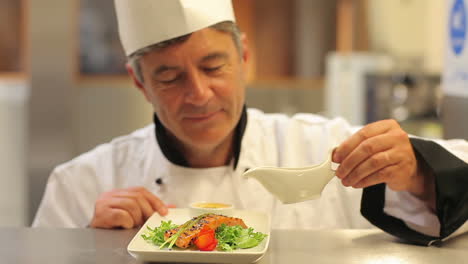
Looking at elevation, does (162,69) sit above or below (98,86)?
above

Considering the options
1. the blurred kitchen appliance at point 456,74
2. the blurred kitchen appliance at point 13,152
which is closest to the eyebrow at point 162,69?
the blurred kitchen appliance at point 456,74

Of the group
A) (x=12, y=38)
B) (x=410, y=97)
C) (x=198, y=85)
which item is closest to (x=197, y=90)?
(x=198, y=85)

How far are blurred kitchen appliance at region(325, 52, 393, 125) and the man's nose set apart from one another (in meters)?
2.74

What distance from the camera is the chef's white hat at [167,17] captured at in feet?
4.80

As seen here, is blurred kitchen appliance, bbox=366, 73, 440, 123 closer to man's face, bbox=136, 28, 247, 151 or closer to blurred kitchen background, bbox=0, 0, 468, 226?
blurred kitchen background, bbox=0, 0, 468, 226

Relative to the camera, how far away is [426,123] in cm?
367

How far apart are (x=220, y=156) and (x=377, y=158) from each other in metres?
0.66

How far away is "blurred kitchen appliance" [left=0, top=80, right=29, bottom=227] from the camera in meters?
4.21

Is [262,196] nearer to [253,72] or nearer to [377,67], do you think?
[377,67]

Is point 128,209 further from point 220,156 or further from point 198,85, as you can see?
point 220,156

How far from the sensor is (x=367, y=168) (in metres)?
1.13

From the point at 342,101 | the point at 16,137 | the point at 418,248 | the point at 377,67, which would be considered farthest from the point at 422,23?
the point at 418,248

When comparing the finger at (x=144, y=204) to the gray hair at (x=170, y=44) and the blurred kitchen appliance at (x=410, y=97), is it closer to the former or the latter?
the gray hair at (x=170, y=44)

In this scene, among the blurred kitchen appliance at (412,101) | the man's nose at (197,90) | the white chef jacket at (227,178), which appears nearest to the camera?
the man's nose at (197,90)
